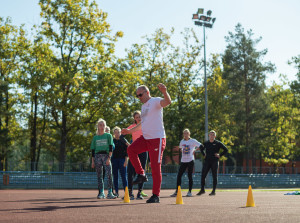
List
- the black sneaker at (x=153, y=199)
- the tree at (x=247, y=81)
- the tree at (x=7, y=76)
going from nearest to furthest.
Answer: the black sneaker at (x=153, y=199) < the tree at (x=7, y=76) < the tree at (x=247, y=81)

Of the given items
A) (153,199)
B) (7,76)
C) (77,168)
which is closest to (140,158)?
(153,199)

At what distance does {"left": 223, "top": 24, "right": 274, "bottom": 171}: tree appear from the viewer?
5047 cm

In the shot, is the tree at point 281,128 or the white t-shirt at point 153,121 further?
the tree at point 281,128

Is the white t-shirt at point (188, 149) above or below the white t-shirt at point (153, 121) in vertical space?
below

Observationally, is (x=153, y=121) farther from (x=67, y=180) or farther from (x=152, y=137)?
(x=67, y=180)

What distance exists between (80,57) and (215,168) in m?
20.4

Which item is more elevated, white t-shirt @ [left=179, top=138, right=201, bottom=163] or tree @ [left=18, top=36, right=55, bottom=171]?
tree @ [left=18, top=36, right=55, bottom=171]

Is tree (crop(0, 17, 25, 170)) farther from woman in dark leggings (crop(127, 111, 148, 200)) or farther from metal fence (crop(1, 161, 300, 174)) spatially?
woman in dark leggings (crop(127, 111, 148, 200))

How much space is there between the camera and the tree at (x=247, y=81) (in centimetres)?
5047

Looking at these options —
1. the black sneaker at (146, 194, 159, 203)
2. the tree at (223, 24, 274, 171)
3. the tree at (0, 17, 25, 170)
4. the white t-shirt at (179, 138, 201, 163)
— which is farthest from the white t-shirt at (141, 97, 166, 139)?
the tree at (223, 24, 274, 171)

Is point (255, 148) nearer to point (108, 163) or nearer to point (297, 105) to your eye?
point (297, 105)

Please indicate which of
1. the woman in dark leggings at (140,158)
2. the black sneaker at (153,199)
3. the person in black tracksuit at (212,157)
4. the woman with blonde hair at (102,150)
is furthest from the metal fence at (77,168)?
the black sneaker at (153,199)

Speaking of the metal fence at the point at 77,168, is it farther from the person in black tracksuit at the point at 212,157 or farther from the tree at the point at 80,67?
the person in black tracksuit at the point at 212,157

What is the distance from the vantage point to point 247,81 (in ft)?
170
